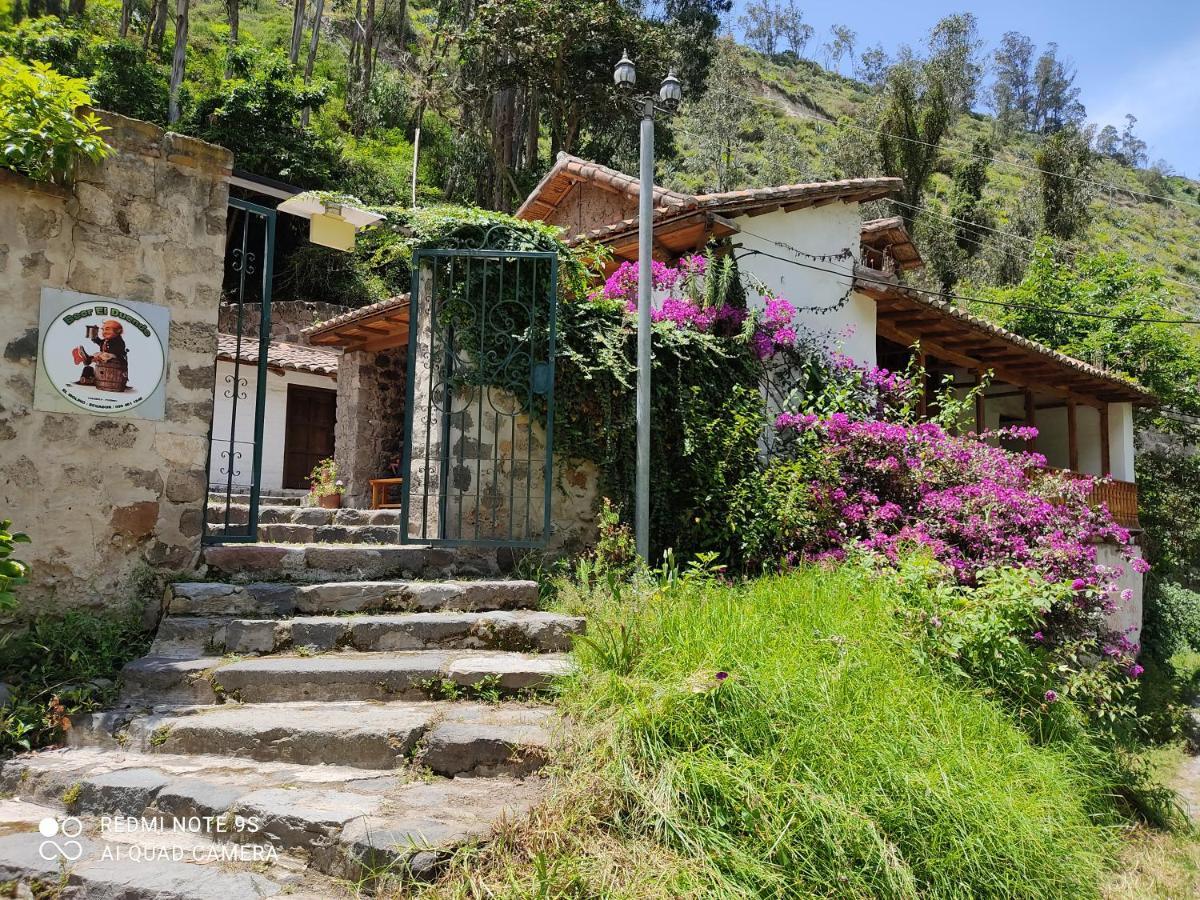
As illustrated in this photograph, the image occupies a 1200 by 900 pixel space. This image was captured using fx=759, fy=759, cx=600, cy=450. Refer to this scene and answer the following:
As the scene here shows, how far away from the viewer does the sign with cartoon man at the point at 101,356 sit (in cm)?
406

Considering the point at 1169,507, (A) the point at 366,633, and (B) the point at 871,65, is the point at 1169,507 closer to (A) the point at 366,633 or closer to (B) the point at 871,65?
(A) the point at 366,633

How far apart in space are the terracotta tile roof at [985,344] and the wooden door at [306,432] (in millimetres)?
8576

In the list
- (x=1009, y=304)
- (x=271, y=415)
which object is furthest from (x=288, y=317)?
(x=1009, y=304)

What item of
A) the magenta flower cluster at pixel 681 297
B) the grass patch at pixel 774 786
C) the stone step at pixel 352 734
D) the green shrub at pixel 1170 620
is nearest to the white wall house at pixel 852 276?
the magenta flower cluster at pixel 681 297

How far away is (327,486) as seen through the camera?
10.2m

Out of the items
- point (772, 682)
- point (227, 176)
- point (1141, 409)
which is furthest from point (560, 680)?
point (1141, 409)

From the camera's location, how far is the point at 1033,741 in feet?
14.4

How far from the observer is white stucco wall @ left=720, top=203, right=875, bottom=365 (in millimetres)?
9086

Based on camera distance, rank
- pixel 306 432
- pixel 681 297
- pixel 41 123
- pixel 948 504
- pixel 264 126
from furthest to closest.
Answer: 1. pixel 264 126
2. pixel 306 432
3. pixel 681 297
4. pixel 948 504
5. pixel 41 123

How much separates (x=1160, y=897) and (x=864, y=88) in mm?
57651

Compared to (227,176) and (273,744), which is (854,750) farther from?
(227,176)

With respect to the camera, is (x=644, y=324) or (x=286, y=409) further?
(x=286, y=409)

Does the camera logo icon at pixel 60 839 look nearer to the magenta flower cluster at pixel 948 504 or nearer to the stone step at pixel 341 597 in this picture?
the stone step at pixel 341 597

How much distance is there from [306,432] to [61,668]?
9277 millimetres
